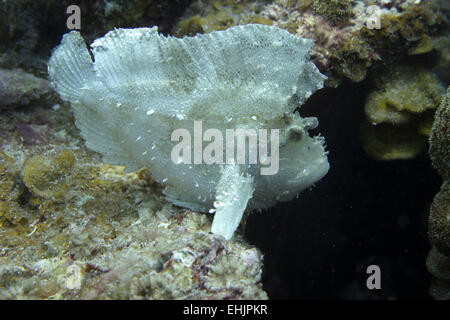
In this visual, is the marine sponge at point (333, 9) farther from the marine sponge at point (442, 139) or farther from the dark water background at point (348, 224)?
the marine sponge at point (442, 139)

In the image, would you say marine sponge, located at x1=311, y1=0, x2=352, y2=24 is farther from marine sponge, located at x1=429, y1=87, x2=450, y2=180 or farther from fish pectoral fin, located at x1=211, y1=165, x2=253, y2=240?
fish pectoral fin, located at x1=211, y1=165, x2=253, y2=240

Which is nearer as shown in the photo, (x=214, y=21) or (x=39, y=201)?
(x=39, y=201)

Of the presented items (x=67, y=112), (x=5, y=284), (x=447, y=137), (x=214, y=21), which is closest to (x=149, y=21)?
(x=214, y=21)

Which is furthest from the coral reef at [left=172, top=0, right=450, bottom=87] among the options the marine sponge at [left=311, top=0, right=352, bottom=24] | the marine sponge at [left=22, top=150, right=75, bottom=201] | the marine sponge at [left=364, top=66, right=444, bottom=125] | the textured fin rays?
the marine sponge at [left=22, top=150, right=75, bottom=201]
